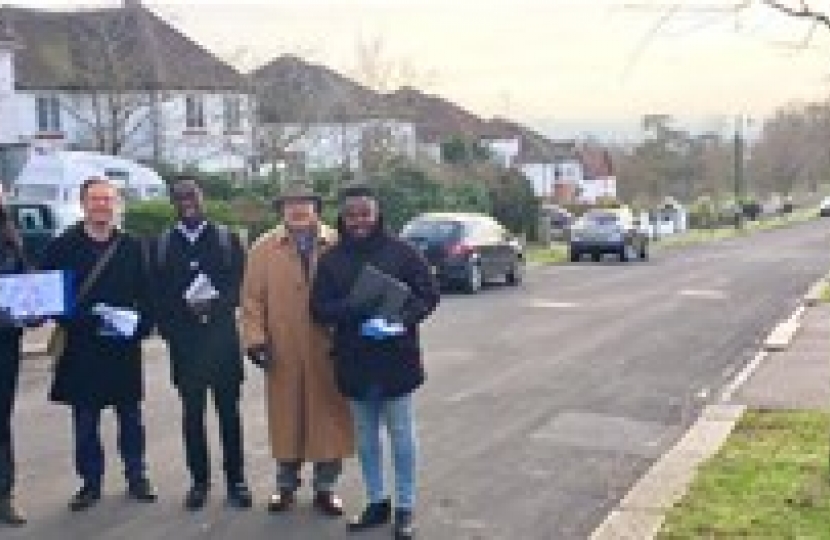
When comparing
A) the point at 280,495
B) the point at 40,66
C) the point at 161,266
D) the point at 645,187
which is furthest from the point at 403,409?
the point at 645,187

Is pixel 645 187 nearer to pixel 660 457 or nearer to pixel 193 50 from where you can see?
pixel 193 50

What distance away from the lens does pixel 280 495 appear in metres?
8.68

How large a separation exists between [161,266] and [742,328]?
13150 millimetres

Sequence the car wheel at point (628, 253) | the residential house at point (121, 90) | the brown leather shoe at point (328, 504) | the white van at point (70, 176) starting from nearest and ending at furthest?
the brown leather shoe at point (328, 504)
the white van at point (70, 176)
the car wheel at point (628, 253)
the residential house at point (121, 90)

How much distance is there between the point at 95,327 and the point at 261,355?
101 cm

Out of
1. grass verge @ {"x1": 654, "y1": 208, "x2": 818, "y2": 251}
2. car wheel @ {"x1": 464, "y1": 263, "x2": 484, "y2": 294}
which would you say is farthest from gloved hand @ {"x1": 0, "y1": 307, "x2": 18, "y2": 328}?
grass verge @ {"x1": 654, "y1": 208, "x2": 818, "y2": 251}

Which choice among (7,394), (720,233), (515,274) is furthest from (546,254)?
(7,394)

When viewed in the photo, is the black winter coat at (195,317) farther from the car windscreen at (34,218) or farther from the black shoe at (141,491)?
the car windscreen at (34,218)

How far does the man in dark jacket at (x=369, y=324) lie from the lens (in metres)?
8.02

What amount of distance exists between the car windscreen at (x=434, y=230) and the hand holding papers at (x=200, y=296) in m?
19.8

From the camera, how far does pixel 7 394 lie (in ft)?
28.2

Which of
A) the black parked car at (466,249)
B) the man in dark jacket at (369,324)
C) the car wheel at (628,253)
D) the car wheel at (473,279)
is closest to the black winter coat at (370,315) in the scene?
the man in dark jacket at (369,324)

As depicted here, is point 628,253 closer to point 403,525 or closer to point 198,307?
point 198,307

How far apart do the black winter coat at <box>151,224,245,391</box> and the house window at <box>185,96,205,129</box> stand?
45563 mm
